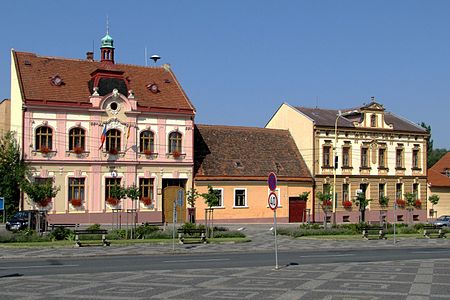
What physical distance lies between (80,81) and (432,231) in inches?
1083

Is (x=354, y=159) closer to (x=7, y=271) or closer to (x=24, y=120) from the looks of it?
(x=24, y=120)

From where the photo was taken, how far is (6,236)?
32031mm

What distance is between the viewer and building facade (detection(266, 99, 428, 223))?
5966cm

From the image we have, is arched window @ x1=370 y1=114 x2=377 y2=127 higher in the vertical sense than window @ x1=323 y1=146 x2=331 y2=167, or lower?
higher

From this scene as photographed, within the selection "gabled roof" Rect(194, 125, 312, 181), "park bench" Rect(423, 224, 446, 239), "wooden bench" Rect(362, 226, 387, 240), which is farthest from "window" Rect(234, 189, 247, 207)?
"park bench" Rect(423, 224, 446, 239)

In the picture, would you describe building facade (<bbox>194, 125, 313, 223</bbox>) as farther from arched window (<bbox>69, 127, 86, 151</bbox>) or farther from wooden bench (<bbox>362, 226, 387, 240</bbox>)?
wooden bench (<bbox>362, 226, 387, 240</bbox>)

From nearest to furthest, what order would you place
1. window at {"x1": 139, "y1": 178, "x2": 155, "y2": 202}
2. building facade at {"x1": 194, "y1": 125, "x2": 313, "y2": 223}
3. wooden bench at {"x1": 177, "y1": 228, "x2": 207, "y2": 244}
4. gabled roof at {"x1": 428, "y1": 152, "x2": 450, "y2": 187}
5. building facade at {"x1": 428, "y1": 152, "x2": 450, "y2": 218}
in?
1. wooden bench at {"x1": 177, "y1": 228, "x2": 207, "y2": 244}
2. window at {"x1": 139, "y1": 178, "x2": 155, "y2": 202}
3. building facade at {"x1": 194, "y1": 125, "x2": 313, "y2": 223}
4. building facade at {"x1": 428, "y1": 152, "x2": 450, "y2": 218}
5. gabled roof at {"x1": 428, "y1": 152, "x2": 450, "y2": 187}

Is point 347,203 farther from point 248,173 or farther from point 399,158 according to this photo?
point 248,173

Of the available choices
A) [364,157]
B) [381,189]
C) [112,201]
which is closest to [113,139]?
[112,201]

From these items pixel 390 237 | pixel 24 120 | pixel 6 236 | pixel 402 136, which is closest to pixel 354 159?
pixel 402 136

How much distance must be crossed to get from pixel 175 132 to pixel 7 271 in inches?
1341

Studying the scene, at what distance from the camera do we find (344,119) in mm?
62594

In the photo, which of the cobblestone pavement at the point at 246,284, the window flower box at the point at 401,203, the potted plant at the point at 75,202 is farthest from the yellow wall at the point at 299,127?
the cobblestone pavement at the point at 246,284

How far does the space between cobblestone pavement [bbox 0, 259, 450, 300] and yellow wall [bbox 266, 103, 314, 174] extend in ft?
128
